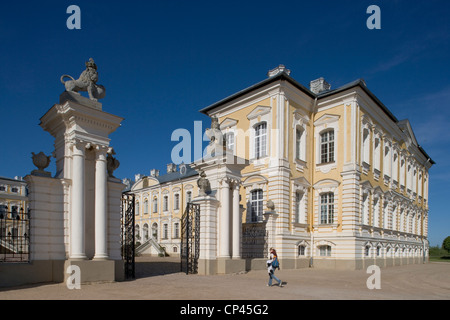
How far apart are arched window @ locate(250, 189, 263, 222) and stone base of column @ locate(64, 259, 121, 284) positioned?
13477mm

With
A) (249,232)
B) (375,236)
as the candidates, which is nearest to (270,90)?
(249,232)

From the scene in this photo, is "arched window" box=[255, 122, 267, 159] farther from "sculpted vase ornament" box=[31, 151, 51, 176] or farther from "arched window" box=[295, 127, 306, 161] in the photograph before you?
"sculpted vase ornament" box=[31, 151, 51, 176]

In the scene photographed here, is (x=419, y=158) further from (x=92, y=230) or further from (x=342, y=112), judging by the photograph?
(x=92, y=230)

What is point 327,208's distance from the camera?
2494 cm

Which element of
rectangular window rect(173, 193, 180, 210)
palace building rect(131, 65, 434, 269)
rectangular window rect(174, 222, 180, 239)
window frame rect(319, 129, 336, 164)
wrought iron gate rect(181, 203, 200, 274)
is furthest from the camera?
rectangular window rect(173, 193, 180, 210)

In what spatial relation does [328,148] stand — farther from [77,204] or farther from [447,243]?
[447,243]

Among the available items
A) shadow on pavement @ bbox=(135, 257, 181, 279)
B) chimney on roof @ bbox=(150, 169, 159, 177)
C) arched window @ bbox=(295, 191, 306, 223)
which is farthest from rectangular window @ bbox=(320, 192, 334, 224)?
chimney on roof @ bbox=(150, 169, 159, 177)

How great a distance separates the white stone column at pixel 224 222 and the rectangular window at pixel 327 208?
10.6 meters

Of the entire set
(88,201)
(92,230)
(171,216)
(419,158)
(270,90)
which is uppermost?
(270,90)

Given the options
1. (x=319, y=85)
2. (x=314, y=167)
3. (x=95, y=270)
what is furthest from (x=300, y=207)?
(x=95, y=270)

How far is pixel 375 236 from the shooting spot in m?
27.0

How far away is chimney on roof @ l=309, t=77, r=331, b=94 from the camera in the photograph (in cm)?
2973

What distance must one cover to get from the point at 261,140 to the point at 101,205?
14.7m
